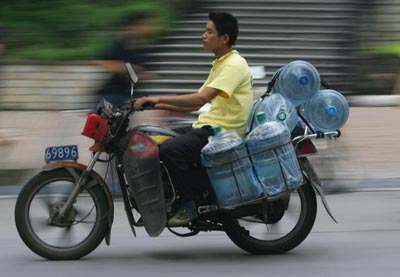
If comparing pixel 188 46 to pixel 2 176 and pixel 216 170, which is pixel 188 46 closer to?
pixel 2 176

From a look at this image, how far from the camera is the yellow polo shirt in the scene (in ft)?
19.6

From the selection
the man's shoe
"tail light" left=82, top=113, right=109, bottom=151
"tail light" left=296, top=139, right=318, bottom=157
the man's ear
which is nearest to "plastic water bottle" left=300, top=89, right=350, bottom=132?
"tail light" left=296, top=139, right=318, bottom=157

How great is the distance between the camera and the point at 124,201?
614 cm

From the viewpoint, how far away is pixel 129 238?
6.96 meters

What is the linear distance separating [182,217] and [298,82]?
1.24m

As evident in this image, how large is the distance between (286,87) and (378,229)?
172 centimetres

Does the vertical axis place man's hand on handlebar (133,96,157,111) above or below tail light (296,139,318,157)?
above

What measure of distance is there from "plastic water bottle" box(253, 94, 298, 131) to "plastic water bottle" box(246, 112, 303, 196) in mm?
131

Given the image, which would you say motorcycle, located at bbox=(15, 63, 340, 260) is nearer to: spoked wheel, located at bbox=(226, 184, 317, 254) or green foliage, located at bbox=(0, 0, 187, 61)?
spoked wheel, located at bbox=(226, 184, 317, 254)

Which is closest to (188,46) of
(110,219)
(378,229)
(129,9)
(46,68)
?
(129,9)

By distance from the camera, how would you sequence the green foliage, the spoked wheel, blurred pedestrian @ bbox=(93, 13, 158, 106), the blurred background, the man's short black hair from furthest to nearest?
the green foliage, the blurred background, blurred pedestrian @ bbox=(93, 13, 158, 106), the spoked wheel, the man's short black hair

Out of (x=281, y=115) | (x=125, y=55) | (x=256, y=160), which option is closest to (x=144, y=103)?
(x=256, y=160)

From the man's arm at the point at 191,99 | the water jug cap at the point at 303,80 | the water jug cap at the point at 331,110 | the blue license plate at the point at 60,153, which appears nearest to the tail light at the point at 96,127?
the blue license plate at the point at 60,153

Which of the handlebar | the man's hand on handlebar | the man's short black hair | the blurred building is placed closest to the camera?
the man's hand on handlebar
